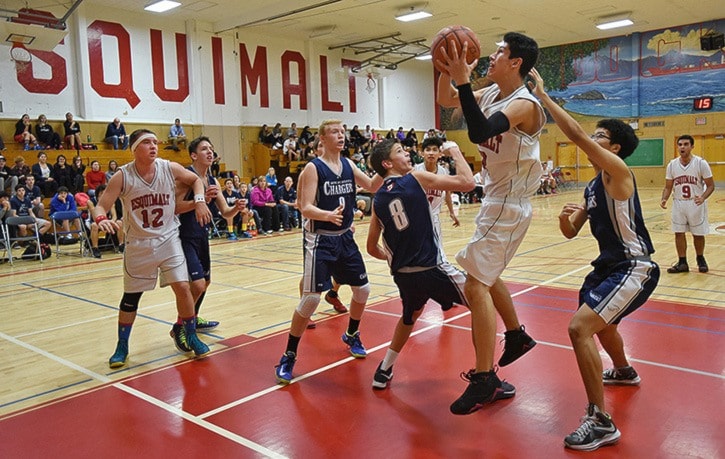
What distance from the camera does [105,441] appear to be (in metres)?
3.38

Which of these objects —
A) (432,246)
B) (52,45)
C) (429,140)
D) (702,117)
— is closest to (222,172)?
(52,45)

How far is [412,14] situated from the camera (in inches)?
755

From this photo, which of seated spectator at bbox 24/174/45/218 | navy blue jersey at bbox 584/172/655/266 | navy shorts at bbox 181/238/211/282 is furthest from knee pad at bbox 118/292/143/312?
seated spectator at bbox 24/174/45/218

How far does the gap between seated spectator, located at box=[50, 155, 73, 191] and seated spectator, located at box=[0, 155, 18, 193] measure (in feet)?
3.08

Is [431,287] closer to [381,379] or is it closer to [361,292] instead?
[381,379]

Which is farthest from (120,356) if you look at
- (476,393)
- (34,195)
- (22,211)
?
(34,195)

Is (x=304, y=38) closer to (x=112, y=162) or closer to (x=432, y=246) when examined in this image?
(x=112, y=162)

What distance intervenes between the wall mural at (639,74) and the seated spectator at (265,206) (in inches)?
612

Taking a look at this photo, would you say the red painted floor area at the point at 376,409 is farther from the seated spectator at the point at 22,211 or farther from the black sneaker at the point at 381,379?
the seated spectator at the point at 22,211

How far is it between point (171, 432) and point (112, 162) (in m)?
13.0

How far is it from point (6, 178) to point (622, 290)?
13.7m

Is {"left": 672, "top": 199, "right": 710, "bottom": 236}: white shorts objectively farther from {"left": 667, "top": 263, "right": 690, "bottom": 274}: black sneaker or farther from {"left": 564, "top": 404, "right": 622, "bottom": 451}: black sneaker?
{"left": 564, "top": 404, "right": 622, "bottom": 451}: black sneaker

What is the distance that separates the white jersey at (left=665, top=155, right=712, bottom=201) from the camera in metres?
7.90

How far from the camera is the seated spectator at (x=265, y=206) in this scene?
14.7 meters
